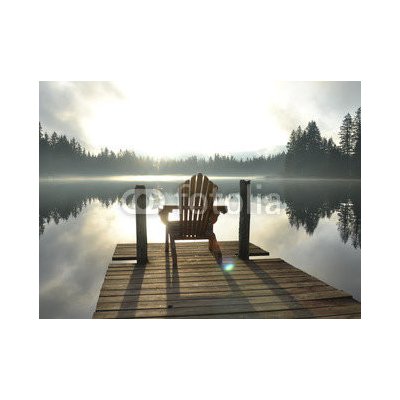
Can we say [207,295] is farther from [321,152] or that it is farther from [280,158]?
[280,158]

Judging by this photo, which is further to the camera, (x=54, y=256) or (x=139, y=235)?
(x=54, y=256)

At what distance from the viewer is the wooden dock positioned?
318 cm

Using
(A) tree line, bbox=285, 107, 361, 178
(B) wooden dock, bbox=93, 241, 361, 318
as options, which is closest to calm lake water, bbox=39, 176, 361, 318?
(B) wooden dock, bbox=93, 241, 361, 318

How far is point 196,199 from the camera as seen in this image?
4727 millimetres

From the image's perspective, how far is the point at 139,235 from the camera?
462 centimetres

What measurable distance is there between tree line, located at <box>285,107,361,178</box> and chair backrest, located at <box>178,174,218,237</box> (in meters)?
53.4

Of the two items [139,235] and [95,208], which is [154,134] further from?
[95,208]

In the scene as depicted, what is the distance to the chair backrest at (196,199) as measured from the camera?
15.3ft

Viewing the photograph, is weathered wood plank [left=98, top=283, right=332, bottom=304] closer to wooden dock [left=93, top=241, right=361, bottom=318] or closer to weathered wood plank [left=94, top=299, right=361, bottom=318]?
wooden dock [left=93, top=241, right=361, bottom=318]

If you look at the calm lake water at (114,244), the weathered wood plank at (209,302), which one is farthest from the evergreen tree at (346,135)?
the weathered wood plank at (209,302)

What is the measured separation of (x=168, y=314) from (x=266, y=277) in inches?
62.9
